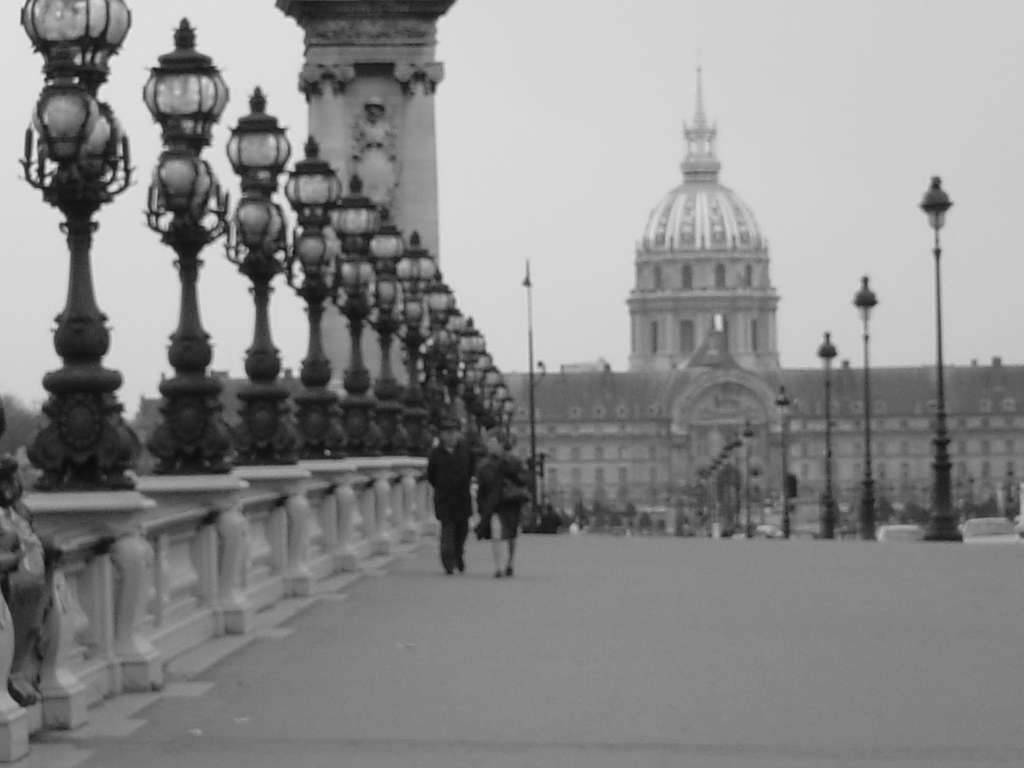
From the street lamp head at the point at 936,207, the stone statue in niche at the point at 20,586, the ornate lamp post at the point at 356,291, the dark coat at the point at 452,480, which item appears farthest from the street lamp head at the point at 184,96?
the street lamp head at the point at 936,207

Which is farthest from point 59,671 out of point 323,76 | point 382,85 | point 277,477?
point 382,85

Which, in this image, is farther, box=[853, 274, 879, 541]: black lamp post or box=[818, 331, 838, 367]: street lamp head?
box=[818, 331, 838, 367]: street lamp head

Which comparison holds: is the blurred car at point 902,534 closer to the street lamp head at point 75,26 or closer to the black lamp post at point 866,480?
the black lamp post at point 866,480

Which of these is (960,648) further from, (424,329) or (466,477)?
(424,329)

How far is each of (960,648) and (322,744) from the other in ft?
21.9

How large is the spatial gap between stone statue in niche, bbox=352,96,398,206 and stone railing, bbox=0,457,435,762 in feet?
121

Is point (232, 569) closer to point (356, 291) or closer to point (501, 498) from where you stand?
point (501, 498)

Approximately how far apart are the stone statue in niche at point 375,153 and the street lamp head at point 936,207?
17.8 metres

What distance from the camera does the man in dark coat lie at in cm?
3062

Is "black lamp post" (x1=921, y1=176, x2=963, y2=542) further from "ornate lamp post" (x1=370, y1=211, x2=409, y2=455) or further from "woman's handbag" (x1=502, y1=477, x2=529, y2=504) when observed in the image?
"woman's handbag" (x1=502, y1=477, x2=529, y2=504)

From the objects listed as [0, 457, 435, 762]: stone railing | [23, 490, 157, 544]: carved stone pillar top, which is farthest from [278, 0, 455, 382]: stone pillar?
[23, 490, 157, 544]: carved stone pillar top

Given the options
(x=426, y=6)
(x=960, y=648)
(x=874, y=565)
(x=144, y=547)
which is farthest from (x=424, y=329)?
(x=144, y=547)

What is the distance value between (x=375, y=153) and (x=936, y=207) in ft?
60.8

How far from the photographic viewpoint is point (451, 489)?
31000 millimetres
